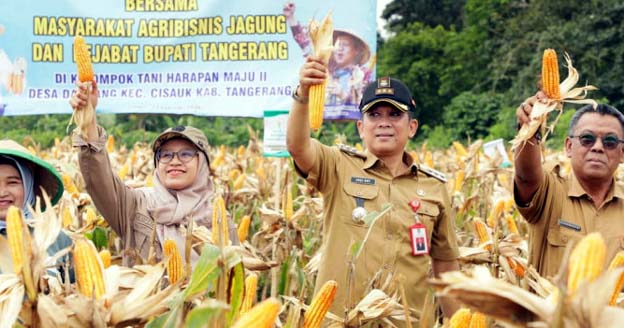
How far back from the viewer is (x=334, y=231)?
2.99 m

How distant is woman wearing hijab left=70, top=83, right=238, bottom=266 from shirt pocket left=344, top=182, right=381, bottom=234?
47cm

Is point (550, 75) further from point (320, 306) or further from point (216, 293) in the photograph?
point (216, 293)

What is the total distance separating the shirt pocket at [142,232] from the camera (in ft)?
9.82

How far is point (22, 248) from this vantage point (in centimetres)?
126

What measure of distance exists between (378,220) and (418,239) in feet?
0.58

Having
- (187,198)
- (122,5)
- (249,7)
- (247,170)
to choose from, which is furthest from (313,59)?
(247,170)

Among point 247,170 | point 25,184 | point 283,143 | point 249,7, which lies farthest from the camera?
point 247,170

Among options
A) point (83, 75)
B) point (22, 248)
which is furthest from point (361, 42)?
point (22, 248)

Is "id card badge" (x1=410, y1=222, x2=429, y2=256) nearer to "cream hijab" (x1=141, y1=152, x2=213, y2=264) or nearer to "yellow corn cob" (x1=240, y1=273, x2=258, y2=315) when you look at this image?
"cream hijab" (x1=141, y1=152, x2=213, y2=264)

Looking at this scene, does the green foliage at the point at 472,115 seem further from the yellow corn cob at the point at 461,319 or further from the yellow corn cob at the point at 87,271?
the yellow corn cob at the point at 87,271

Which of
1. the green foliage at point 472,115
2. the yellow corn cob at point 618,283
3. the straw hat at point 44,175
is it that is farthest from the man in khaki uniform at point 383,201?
the green foliage at point 472,115

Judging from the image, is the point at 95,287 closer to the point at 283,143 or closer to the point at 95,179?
the point at 95,179

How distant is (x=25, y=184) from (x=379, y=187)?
135 cm

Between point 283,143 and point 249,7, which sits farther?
point 249,7
